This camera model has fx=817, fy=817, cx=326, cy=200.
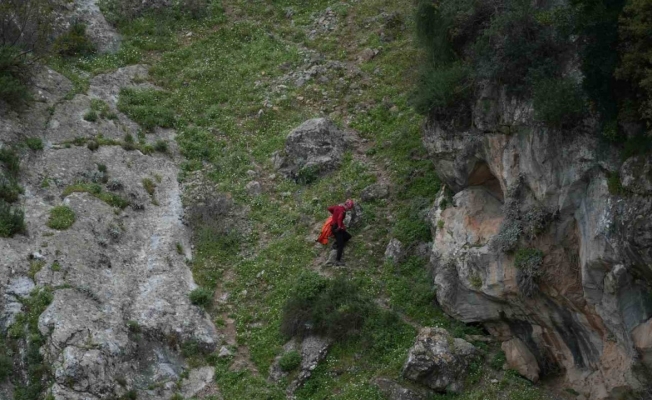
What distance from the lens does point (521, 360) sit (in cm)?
1709

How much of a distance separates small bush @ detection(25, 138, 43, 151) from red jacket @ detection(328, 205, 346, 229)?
27.9 feet

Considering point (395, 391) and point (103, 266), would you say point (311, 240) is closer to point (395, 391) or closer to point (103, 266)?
point (103, 266)

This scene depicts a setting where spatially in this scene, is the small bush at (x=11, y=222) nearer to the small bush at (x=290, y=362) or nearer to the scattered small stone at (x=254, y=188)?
the scattered small stone at (x=254, y=188)

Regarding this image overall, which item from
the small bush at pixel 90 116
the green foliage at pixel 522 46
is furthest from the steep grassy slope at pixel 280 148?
the green foliage at pixel 522 46

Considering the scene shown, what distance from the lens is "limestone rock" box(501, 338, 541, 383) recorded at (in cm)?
1698

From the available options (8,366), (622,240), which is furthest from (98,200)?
(622,240)

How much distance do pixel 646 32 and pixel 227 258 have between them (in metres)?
12.1

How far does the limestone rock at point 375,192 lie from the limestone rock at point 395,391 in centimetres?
620

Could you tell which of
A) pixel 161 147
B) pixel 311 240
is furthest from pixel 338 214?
pixel 161 147

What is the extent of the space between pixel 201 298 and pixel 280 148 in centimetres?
637

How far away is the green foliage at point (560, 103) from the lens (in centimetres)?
1529

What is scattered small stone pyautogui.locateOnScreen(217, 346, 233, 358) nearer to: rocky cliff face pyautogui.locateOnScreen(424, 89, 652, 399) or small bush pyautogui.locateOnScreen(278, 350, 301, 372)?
small bush pyautogui.locateOnScreen(278, 350, 301, 372)

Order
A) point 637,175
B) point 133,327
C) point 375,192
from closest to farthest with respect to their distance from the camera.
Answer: point 637,175 < point 133,327 < point 375,192

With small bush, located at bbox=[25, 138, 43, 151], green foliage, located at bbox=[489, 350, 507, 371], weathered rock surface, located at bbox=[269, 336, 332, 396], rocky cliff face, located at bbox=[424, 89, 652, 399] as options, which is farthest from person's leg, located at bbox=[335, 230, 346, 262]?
small bush, located at bbox=[25, 138, 43, 151]
